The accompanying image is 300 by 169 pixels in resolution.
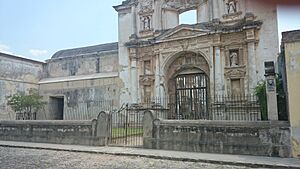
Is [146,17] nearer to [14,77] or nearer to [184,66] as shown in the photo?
[184,66]

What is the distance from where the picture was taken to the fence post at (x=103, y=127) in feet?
36.3

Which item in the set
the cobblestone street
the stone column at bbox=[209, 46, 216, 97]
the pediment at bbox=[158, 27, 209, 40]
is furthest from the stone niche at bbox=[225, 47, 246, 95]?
the cobblestone street

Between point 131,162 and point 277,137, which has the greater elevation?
point 277,137

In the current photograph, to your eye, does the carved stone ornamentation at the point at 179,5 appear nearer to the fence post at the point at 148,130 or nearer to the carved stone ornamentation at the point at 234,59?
the carved stone ornamentation at the point at 234,59

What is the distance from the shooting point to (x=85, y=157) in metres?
8.91

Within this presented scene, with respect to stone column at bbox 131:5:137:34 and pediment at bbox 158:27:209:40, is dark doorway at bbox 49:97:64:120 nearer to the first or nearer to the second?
stone column at bbox 131:5:137:34

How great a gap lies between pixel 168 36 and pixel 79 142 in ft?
33.5

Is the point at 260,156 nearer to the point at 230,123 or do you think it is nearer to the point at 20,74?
the point at 230,123

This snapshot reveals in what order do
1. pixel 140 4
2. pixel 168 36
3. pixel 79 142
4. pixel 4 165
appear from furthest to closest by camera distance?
pixel 140 4, pixel 168 36, pixel 79 142, pixel 4 165

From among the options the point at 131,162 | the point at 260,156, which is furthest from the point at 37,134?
the point at 260,156

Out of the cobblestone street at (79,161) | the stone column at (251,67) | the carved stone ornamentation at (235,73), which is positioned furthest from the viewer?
the carved stone ornamentation at (235,73)

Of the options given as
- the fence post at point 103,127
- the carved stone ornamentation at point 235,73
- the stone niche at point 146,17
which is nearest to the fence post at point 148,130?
the fence post at point 103,127

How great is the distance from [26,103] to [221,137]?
17249 millimetres

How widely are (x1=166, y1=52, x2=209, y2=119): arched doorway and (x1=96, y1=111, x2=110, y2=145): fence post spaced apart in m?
7.76
